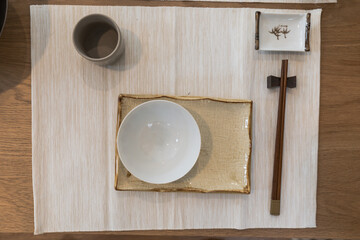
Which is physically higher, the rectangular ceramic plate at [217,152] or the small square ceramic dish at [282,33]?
the small square ceramic dish at [282,33]

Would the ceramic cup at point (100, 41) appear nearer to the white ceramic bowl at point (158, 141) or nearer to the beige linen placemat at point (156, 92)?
the beige linen placemat at point (156, 92)

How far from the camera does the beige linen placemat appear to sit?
627 mm

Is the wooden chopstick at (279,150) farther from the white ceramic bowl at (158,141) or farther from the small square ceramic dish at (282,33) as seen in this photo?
the white ceramic bowl at (158,141)

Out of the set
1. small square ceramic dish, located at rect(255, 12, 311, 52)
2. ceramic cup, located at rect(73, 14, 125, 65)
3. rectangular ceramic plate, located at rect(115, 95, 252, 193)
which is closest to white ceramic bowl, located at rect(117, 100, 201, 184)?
rectangular ceramic plate, located at rect(115, 95, 252, 193)

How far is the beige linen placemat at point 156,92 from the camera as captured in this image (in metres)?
0.63

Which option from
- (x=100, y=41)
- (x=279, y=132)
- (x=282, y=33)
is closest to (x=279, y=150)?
(x=279, y=132)

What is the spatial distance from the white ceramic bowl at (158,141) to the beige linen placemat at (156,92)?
0.07 metres

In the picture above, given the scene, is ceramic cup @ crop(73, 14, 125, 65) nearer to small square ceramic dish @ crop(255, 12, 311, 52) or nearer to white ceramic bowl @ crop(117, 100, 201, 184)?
white ceramic bowl @ crop(117, 100, 201, 184)

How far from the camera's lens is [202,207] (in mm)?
641

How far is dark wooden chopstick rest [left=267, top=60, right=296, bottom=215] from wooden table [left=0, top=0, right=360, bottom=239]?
9 centimetres

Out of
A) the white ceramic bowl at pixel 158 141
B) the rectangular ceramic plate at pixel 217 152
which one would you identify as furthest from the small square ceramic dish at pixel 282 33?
the white ceramic bowl at pixel 158 141

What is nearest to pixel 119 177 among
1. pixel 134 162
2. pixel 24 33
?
pixel 134 162

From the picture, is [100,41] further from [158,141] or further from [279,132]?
[279,132]

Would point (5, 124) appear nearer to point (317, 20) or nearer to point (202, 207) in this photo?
point (202, 207)
